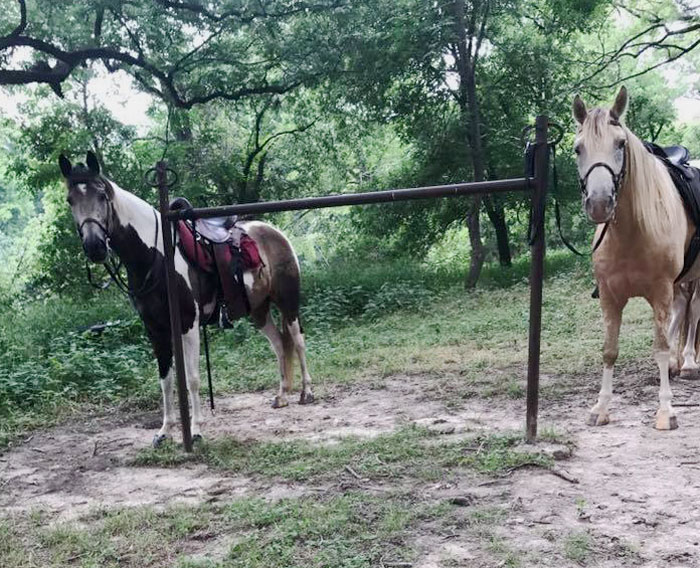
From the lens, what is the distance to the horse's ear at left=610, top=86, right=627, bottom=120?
3459 millimetres

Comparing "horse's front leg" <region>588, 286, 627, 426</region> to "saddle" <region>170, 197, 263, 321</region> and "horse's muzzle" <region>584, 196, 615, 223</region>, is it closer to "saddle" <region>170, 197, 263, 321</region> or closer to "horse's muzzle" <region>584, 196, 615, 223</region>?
"horse's muzzle" <region>584, 196, 615, 223</region>

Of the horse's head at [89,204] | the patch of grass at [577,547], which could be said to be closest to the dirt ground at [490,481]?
the patch of grass at [577,547]

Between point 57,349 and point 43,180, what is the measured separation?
5494 mm

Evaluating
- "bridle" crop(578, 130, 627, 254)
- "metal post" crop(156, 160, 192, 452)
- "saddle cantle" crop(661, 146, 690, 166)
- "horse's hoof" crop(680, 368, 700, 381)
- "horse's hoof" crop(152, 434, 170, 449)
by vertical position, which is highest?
"saddle cantle" crop(661, 146, 690, 166)

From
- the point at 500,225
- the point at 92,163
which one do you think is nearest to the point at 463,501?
the point at 92,163

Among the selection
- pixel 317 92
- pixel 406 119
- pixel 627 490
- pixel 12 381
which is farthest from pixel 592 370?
pixel 317 92

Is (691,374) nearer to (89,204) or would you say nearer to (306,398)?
(306,398)

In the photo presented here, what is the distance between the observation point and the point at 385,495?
2.90 m

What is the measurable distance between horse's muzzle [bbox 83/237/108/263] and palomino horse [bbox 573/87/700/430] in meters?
2.94

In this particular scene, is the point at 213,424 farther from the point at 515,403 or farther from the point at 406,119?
the point at 406,119

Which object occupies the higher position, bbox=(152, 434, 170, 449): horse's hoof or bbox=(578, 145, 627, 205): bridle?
bbox=(578, 145, 627, 205): bridle

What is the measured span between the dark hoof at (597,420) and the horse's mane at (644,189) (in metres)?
1.18

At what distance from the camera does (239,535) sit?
262cm

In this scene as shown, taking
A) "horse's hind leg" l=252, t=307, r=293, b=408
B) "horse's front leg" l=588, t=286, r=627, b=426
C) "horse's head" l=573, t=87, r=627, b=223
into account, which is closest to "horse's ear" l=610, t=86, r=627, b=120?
"horse's head" l=573, t=87, r=627, b=223
